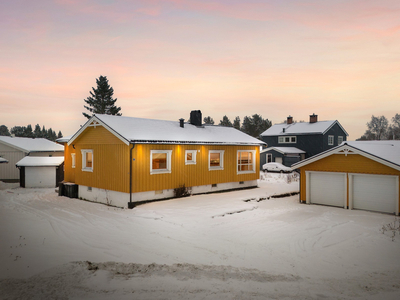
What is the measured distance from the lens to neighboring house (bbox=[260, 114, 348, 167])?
38781 mm

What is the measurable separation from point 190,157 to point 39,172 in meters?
15.4

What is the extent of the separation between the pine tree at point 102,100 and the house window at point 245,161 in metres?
37.1

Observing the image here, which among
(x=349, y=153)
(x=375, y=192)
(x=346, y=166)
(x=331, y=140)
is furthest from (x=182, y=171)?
(x=331, y=140)

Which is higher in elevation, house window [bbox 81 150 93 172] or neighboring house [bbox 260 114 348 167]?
neighboring house [bbox 260 114 348 167]

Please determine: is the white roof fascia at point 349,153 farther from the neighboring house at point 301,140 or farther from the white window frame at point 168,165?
the neighboring house at point 301,140

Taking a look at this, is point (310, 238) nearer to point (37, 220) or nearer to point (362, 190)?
point (362, 190)

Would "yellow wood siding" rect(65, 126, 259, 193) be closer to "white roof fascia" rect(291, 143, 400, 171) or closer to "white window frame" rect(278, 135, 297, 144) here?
"white roof fascia" rect(291, 143, 400, 171)

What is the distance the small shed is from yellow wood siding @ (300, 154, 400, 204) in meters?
21.3

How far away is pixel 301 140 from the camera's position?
41.4 metres

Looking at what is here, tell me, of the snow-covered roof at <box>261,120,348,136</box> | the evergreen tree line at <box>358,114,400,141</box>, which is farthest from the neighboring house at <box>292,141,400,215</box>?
the evergreen tree line at <box>358,114,400,141</box>

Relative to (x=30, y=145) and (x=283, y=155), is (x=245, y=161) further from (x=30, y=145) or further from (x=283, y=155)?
(x=30, y=145)

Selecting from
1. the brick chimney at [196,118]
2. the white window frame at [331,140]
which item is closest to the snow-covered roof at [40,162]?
the brick chimney at [196,118]

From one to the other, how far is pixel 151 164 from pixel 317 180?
977 cm

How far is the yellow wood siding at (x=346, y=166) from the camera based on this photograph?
13.7m
